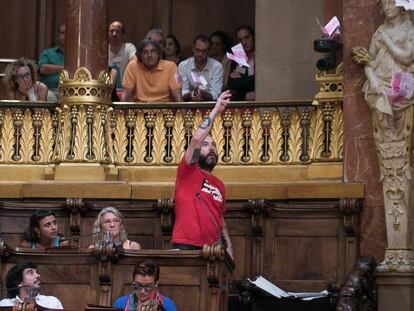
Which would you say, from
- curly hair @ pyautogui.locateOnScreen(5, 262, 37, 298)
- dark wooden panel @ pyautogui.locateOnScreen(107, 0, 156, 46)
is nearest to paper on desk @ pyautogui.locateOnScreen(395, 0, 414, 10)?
curly hair @ pyautogui.locateOnScreen(5, 262, 37, 298)

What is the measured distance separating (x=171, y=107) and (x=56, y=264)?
10.2 feet

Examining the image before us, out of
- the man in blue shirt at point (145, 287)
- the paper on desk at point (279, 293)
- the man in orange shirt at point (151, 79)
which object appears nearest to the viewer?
the man in blue shirt at point (145, 287)

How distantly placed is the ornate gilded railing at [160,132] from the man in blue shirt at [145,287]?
143 inches

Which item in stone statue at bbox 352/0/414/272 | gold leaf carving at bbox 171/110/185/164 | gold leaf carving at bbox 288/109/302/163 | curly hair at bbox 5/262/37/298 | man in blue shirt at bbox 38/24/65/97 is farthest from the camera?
man in blue shirt at bbox 38/24/65/97

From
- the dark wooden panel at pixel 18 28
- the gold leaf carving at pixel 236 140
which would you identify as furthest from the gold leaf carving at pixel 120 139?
the dark wooden panel at pixel 18 28

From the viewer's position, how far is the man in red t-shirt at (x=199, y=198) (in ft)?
54.7

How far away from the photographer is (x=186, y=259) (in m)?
15.9

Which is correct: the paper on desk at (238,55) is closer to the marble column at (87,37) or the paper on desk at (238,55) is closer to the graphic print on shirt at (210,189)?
the marble column at (87,37)

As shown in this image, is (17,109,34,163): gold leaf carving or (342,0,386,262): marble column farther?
(17,109,34,163): gold leaf carving

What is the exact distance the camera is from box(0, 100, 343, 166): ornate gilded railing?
18.5 m

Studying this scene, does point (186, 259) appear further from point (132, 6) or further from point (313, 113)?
point (132, 6)

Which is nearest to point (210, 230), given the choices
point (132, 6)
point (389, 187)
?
point (389, 187)

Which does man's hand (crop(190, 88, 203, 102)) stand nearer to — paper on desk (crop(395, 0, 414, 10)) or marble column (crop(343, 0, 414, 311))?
marble column (crop(343, 0, 414, 311))

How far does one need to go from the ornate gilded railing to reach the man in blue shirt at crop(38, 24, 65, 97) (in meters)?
1.19
